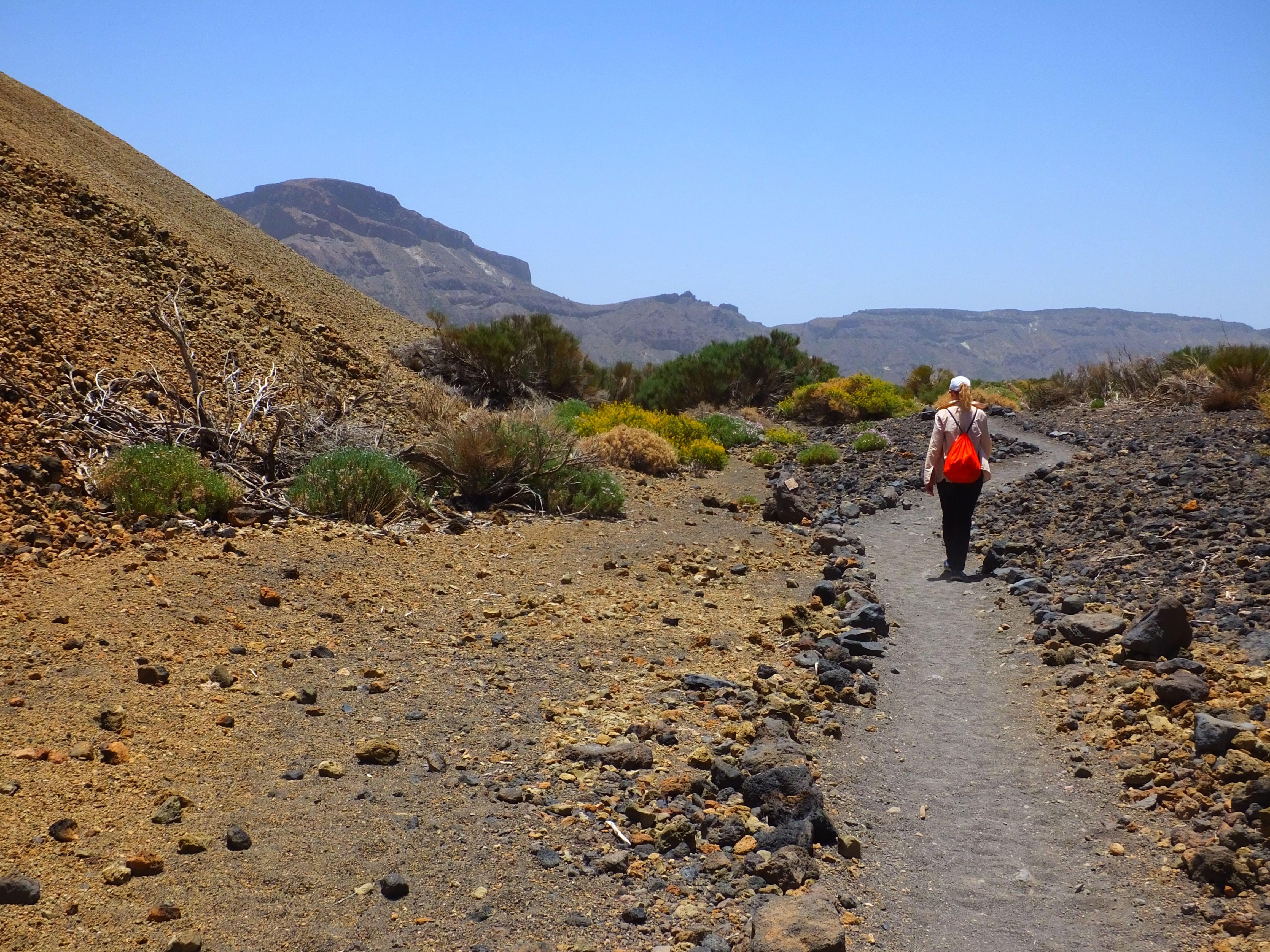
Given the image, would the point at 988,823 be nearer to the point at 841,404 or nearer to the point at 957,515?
the point at 957,515

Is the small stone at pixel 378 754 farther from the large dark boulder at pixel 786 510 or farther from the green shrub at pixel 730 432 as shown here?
the green shrub at pixel 730 432

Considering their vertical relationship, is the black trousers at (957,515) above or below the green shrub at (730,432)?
below

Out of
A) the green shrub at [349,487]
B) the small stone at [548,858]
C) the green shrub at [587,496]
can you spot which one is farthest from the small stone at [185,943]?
the green shrub at [587,496]

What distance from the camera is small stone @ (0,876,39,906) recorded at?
2754 millimetres

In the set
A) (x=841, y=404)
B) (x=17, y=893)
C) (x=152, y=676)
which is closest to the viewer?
(x=17, y=893)

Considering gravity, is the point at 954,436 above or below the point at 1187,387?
below

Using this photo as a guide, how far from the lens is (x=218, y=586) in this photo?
19.1ft

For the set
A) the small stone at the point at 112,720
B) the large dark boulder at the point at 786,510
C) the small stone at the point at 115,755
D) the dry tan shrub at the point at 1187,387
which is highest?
the dry tan shrub at the point at 1187,387

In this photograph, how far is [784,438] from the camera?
19.2 meters

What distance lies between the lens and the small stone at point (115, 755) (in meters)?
3.67

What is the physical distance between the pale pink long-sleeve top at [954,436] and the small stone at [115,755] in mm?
6199

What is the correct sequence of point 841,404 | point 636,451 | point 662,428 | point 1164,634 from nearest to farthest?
1. point 1164,634
2. point 636,451
3. point 662,428
4. point 841,404

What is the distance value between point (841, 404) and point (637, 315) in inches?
4082

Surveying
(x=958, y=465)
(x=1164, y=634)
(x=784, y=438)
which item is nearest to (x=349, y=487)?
(x=958, y=465)
